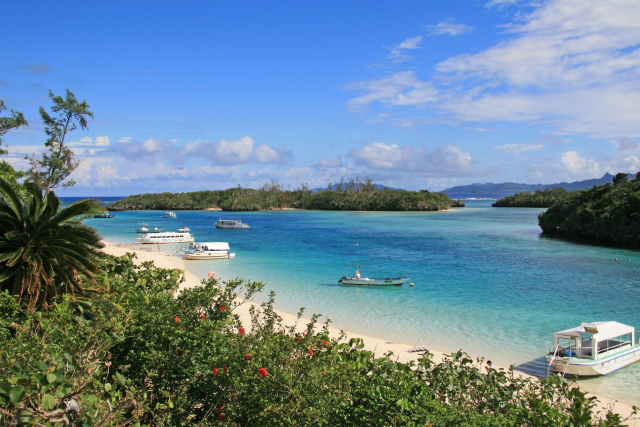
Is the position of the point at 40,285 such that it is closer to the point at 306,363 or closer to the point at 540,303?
the point at 306,363

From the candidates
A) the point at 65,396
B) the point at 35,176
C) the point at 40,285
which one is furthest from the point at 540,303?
the point at 35,176

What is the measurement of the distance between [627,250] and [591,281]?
1836cm

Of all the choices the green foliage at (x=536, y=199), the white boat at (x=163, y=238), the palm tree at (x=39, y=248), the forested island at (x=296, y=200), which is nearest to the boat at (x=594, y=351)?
the palm tree at (x=39, y=248)

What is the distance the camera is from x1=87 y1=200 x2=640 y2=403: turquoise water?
15195 millimetres

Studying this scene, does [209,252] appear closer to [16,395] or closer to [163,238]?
[163,238]

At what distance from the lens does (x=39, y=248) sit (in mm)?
8562

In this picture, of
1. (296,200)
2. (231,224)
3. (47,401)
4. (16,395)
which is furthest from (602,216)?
(296,200)

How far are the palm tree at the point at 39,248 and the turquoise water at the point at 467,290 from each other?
33.2 ft

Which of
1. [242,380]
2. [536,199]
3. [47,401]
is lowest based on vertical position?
[242,380]

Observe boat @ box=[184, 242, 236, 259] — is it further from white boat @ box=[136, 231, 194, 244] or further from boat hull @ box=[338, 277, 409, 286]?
boat hull @ box=[338, 277, 409, 286]

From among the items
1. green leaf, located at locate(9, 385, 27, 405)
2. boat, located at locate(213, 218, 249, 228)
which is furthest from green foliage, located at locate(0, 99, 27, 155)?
boat, located at locate(213, 218, 249, 228)

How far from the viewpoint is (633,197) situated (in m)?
44.2

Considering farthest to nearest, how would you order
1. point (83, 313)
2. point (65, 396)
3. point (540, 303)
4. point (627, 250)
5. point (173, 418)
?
point (627, 250) < point (540, 303) < point (83, 313) < point (173, 418) < point (65, 396)

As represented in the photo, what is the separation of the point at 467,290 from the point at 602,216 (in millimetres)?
31463
